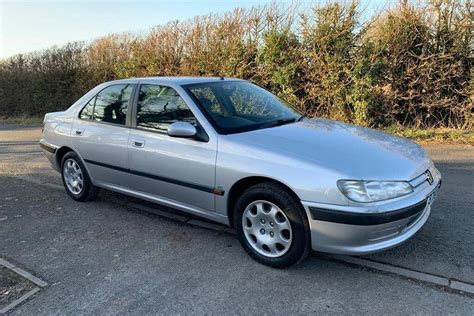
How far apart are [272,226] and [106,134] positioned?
238 centimetres

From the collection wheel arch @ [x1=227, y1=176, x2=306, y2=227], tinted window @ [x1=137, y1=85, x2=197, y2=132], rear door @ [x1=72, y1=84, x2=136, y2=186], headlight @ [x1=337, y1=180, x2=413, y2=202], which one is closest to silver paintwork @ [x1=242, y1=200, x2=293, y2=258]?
wheel arch @ [x1=227, y1=176, x2=306, y2=227]

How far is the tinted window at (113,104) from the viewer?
471 centimetres

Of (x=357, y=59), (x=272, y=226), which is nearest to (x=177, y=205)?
(x=272, y=226)

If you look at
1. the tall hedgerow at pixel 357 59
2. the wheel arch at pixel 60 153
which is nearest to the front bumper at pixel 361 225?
the wheel arch at pixel 60 153

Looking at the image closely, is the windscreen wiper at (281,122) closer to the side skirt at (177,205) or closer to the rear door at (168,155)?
the rear door at (168,155)

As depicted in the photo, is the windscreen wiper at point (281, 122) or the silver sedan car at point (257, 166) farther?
the windscreen wiper at point (281, 122)

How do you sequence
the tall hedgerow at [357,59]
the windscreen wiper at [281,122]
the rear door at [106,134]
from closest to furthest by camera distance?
the windscreen wiper at [281,122]
the rear door at [106,134]
the tall hedgerow at [357,59]

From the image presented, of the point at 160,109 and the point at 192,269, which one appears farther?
the point at 160,109

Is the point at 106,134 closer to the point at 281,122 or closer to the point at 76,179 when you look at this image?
the point at 76,179

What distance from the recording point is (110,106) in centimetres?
492

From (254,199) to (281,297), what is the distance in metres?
0.83

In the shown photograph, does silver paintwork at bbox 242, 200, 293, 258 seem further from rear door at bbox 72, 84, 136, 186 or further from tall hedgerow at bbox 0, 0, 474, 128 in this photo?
tall hedgerow at bbox 0, 0, 474, 128

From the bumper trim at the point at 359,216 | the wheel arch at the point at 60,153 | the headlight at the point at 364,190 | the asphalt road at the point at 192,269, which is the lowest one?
the asphalt road at the point at 192,269

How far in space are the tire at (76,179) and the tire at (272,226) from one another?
249 cm
